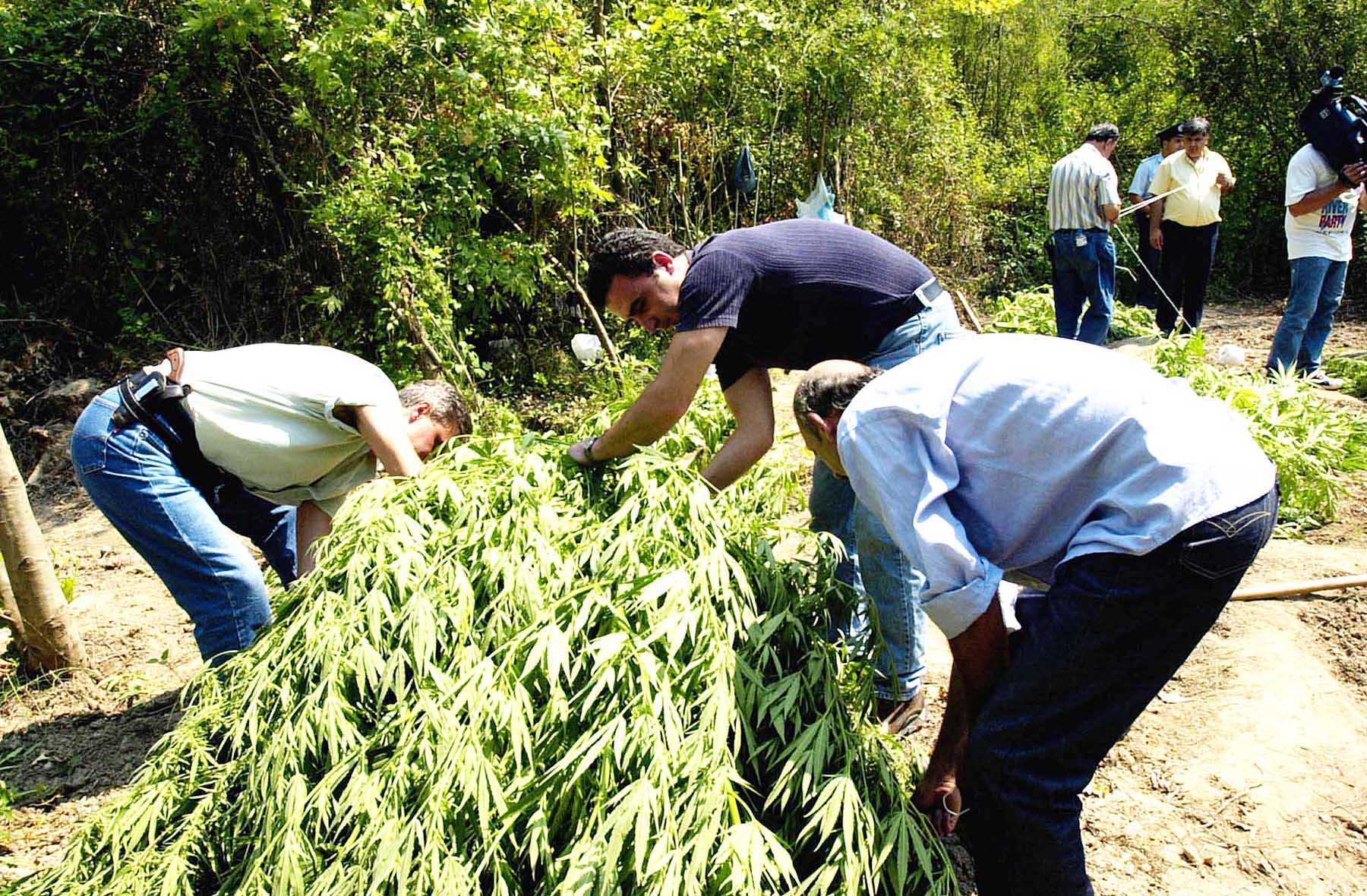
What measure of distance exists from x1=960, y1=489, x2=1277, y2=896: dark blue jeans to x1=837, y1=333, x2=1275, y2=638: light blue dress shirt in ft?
0.18

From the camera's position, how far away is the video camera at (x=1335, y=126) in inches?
209

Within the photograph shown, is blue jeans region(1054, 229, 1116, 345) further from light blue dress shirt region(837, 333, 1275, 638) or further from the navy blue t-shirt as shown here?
light blue dress shirt region(837, 333, 1275, 638)

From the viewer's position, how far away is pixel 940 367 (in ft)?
6.00

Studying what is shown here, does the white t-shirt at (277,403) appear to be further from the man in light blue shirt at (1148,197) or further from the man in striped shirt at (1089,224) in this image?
the man in light blue shirt at (1148,197)

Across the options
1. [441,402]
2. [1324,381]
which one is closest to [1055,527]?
[441,402]

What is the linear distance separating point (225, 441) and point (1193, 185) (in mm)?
6658

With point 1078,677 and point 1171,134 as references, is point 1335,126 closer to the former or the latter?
point 1171,134

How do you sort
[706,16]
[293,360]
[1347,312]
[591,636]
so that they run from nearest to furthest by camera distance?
[591,636], [293,360], [706,16], [1347,312]

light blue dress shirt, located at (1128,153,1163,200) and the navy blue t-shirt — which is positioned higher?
the navy blue t-shirt

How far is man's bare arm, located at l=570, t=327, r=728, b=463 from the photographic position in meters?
2.51

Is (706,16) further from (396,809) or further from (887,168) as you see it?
(396,809)

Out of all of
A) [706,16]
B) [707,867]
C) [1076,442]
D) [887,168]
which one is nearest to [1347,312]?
[887,168]

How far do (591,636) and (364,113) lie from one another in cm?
454

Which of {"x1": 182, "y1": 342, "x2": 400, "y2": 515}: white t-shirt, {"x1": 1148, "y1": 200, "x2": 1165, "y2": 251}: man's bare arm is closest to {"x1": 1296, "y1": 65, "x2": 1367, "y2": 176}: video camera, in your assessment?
{"x1": 1148, "y1": 200, "x2": 1165, "y2": 251}: man's bare arm
